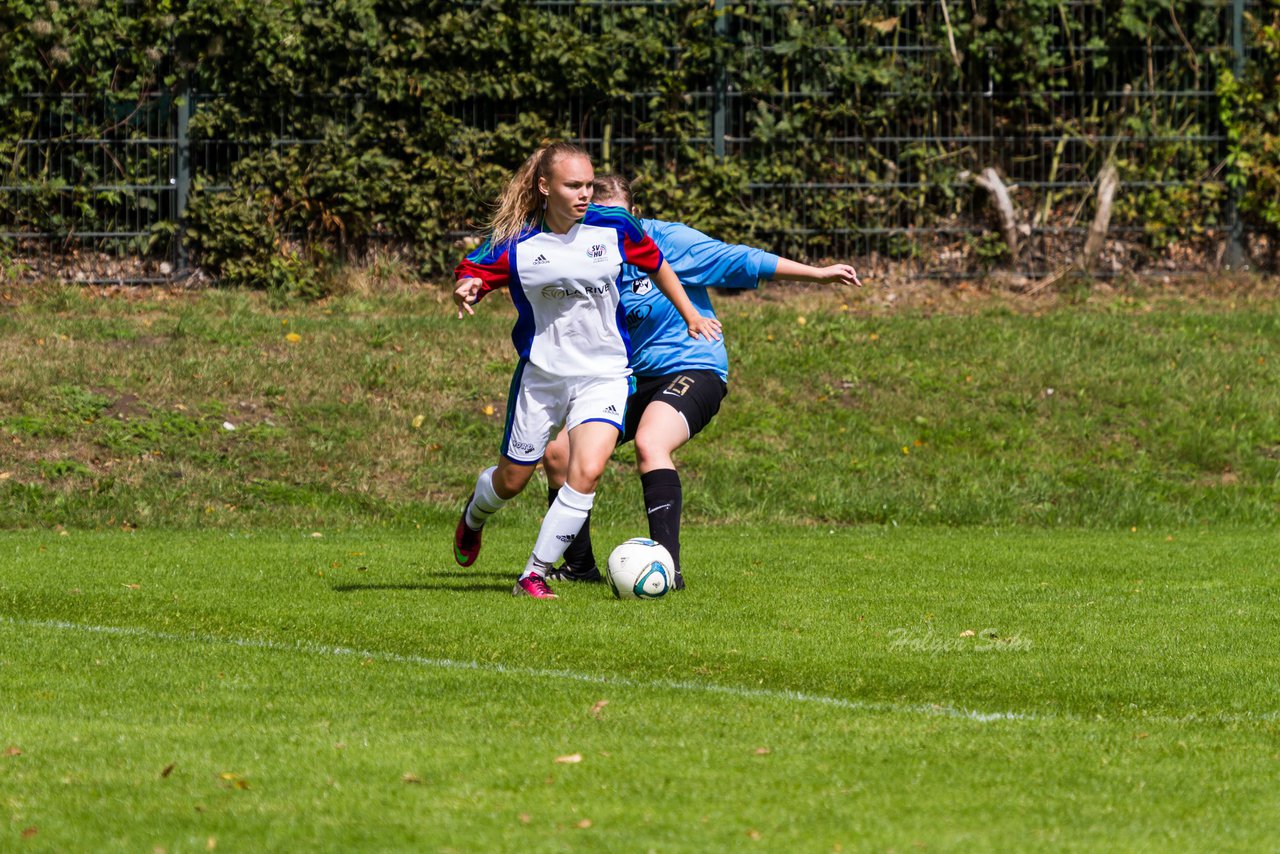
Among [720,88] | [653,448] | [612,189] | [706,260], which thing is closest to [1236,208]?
[720,88]

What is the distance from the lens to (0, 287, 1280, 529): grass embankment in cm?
1240

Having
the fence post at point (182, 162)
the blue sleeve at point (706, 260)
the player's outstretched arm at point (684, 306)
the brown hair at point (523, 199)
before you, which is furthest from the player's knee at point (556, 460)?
the fence post at point (182, 162)

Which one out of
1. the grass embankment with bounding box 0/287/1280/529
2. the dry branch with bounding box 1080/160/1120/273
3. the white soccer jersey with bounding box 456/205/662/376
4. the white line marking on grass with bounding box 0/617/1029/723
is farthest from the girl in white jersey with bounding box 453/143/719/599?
the dry branch with bounding box 1080/160/1120/273

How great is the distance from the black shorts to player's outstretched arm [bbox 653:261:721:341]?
1.86 ft

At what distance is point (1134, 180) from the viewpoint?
17469 mm

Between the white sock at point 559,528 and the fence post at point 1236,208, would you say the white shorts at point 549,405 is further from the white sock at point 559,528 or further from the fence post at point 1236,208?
the fence post at point 1236,208

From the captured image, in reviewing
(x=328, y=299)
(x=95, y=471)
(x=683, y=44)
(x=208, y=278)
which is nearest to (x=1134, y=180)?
(x=683, y=44)

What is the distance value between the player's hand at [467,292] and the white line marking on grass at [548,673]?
5.50 ft

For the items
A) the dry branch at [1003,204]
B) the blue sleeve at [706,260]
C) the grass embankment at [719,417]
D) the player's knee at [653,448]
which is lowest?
the grass embankment at [719,417]

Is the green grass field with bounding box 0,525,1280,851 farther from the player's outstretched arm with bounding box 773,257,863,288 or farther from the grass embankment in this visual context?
the grass embankment

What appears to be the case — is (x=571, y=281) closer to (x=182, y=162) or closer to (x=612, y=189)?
(x=612, y=189)

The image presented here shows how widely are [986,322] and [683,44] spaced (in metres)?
3.97

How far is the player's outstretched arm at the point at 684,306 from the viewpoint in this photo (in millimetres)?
7793

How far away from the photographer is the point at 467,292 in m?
7.62
